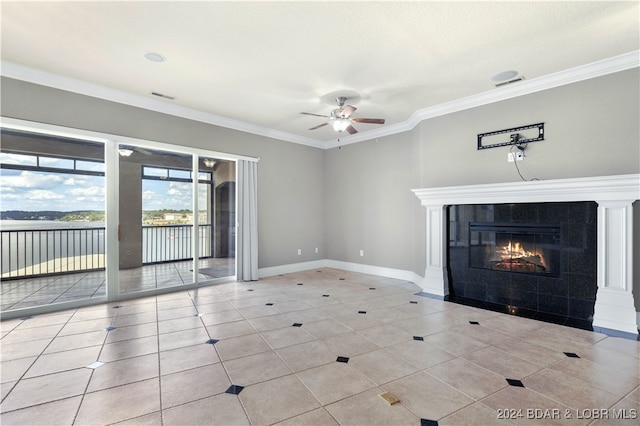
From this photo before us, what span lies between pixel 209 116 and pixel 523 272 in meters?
5.71

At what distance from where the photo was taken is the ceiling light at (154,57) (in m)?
3.41

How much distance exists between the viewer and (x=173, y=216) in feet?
17.6

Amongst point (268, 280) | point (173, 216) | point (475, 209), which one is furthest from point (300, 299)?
point (475, 209)

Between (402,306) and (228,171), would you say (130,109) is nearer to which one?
(228,171)

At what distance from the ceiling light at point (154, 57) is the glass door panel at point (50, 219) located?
72.8 inches

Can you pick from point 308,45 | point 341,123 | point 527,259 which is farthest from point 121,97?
point 527,259

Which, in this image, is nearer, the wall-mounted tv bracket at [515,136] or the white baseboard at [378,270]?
the wall-mounted tv bracket at [515,136]

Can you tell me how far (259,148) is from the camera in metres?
6.28

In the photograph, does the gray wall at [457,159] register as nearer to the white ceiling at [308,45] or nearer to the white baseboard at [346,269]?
the white baseboard at [346,269]

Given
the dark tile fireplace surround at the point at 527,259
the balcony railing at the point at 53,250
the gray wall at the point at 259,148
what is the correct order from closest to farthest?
the dark tile fireplace surround at the point at 527,259, the gray wall at the point at 259,148, the balcony railing at the point at 53,250

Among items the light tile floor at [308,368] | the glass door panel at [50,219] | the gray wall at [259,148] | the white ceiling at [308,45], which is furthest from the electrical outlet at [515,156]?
the glass door panel at [50,219]

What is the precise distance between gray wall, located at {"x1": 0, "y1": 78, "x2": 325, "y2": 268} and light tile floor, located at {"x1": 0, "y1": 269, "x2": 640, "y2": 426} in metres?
2.61

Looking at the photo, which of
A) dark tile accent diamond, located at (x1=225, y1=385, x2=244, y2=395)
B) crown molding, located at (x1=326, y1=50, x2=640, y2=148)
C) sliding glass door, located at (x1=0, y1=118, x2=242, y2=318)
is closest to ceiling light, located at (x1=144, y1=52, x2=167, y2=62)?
sliding glass door, located at (x1=0, y1=118, x2=242, y2=318)

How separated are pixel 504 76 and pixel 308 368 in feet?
13.9
